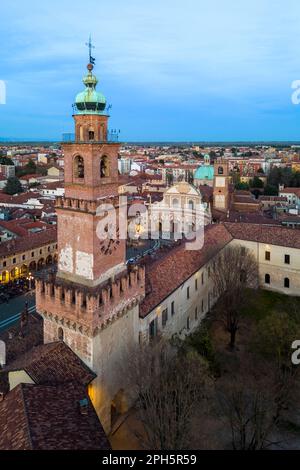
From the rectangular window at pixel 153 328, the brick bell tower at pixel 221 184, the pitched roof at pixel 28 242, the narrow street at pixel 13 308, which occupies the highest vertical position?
the brick bell tower at pixel 221 184

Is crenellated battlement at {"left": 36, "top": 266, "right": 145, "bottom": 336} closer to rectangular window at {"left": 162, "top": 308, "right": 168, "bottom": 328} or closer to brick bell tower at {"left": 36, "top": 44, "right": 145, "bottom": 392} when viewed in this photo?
brick bell tower at {"left": 36, "top": 44, "right": 145, "bottom": 392}

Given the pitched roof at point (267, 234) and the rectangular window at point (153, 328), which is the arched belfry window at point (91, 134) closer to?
the rectangular window at point (153, 328)

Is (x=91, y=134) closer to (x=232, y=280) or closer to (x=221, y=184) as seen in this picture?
(x=232, y=280)

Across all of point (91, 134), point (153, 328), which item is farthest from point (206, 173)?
point (91, 134)

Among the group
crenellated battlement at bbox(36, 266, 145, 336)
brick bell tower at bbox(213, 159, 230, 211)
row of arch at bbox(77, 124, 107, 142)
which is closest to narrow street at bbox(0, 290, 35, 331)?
crenellated battlement at bbox(36, 266, 145, 336)

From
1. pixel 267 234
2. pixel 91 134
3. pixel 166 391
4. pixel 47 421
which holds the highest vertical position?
pixel 91 134

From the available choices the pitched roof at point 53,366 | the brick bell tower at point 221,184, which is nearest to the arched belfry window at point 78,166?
the pitched roof at point 53,366

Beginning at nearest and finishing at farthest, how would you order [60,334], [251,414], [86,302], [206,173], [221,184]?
[251,414] → [86,302] → [60,334] → [221,184] → [206,173]
